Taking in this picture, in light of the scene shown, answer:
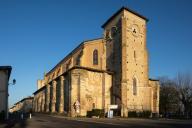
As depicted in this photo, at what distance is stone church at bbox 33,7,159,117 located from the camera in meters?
51.8

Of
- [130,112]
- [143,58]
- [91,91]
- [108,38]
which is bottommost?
[130,112]

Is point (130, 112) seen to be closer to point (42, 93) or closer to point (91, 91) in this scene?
point (91, 91)

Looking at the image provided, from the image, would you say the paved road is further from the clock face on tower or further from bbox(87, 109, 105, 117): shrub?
the clock face on tower

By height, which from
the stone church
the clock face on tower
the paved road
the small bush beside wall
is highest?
the clock face on tower

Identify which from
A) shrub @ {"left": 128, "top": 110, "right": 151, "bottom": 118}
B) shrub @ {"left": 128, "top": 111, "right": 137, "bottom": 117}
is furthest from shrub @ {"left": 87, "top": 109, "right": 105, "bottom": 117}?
shrub @ {"left": 128, "top": 110, "right": 151, "bottom": 118}

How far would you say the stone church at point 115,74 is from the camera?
5181cm

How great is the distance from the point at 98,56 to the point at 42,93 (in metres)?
33.5

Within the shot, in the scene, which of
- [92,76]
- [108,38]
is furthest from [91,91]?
[108,38]

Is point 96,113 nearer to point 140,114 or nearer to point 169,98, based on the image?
point 140,114

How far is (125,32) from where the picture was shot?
53.0 metres

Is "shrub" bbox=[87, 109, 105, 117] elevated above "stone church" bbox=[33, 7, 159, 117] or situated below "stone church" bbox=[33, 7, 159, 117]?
below

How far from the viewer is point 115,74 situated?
54312 millimetres

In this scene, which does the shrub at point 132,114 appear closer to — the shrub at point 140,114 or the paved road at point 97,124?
the shrub at point 140,114

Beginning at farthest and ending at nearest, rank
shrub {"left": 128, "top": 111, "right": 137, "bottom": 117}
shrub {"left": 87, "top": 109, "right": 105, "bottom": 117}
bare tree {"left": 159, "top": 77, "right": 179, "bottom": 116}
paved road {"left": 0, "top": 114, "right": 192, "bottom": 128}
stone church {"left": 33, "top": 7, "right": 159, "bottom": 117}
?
bare tree {"left": 159, "top": 77, "right": 179, "bottom": 116}
stone church {"left": 33, "top": 7, "right": 159, "bottom": 117}
shrub {"left": 128, "top": 111, "right": 137, "bottom": 117}
shrub {"left": 87, "top": 109, "right": 105, "bottom": 117}
paved road {"left": 0, "top": 114, "right": 192, "bottom": 128}
